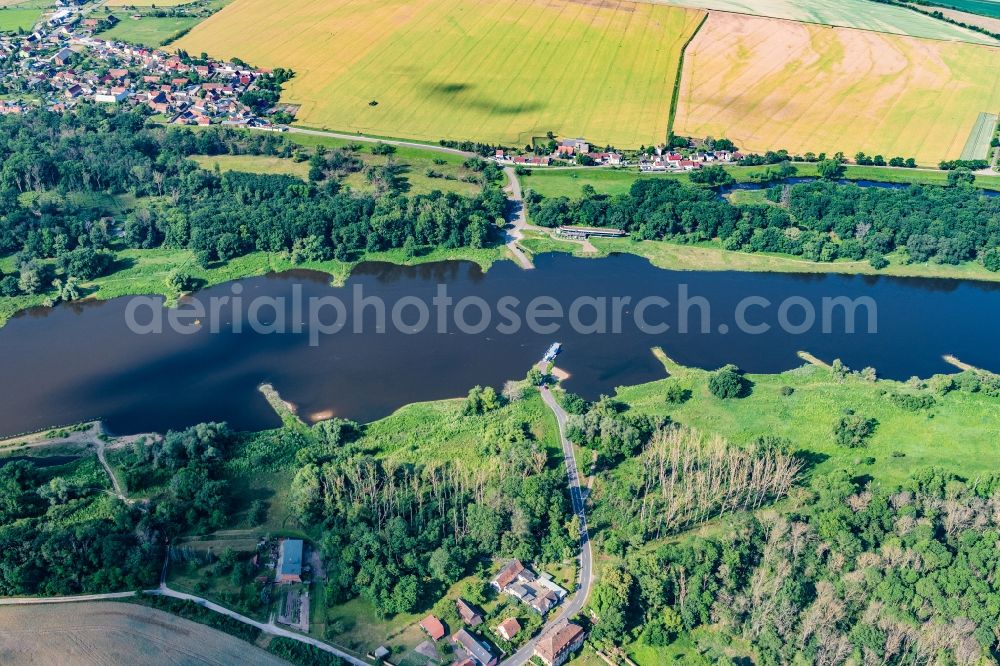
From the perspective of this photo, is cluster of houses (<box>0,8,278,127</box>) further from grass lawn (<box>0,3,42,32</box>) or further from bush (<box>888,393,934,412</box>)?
bush (<box>888,393,934,412</box>)

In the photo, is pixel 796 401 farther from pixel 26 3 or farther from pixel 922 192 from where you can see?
pixel 26 3

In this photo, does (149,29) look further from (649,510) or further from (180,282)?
(649,510)

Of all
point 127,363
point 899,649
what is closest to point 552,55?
point 127,363

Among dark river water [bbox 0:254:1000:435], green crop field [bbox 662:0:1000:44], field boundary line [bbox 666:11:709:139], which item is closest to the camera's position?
dark river water [bbox 0:254:1000:435]

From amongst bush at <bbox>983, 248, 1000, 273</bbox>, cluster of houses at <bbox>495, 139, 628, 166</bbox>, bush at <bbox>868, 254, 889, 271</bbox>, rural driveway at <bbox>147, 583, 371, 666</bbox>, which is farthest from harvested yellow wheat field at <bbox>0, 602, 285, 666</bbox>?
bush at <bbox>983, 248, 1000, 273</bbox>

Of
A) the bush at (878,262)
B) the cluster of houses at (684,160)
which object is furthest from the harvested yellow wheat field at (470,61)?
the bush at (878,262)

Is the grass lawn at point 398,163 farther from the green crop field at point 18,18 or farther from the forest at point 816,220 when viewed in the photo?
the green crop field at point 18,18
